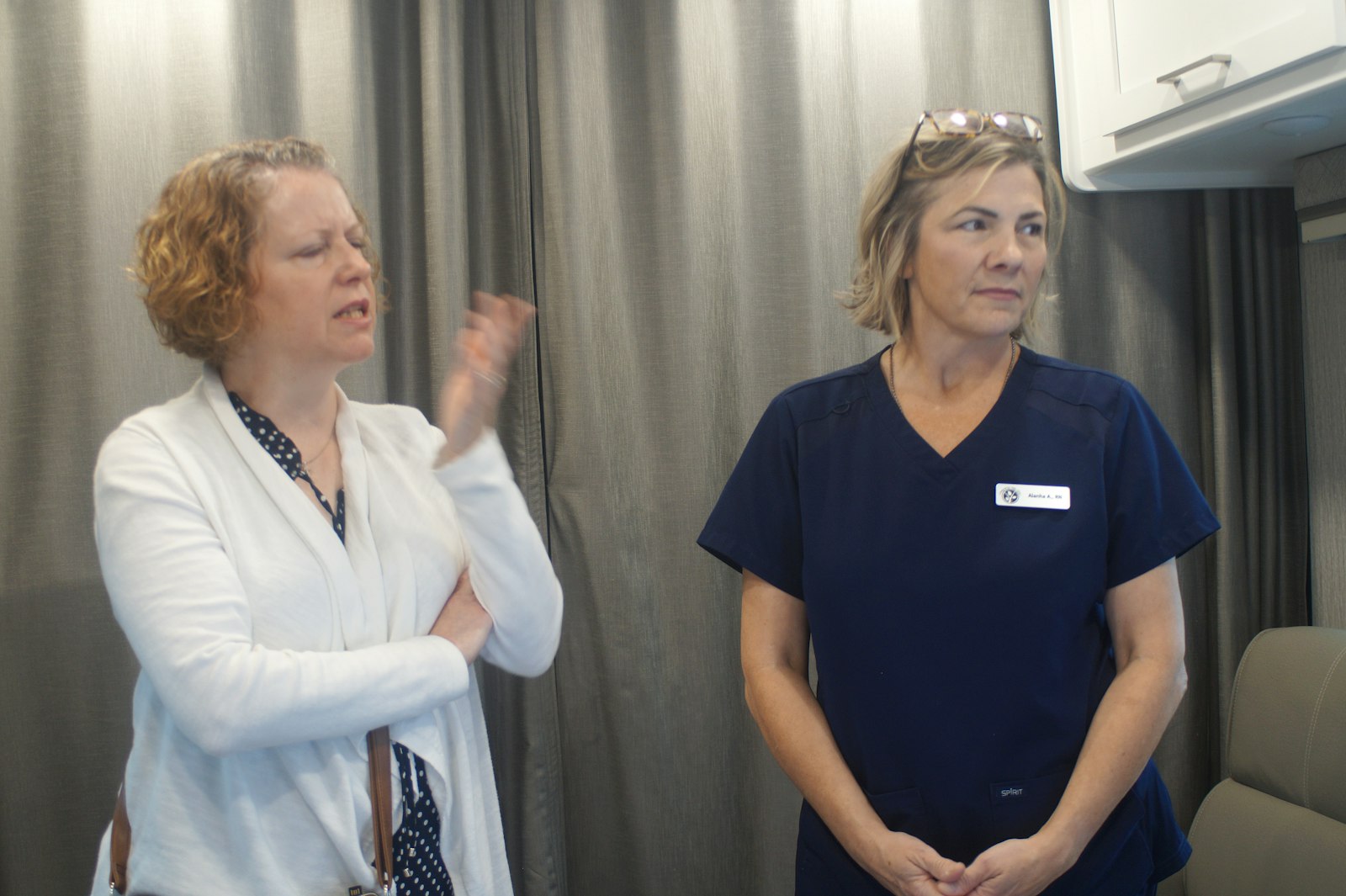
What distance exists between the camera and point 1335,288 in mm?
1994

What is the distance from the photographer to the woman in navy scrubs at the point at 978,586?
4.17ft

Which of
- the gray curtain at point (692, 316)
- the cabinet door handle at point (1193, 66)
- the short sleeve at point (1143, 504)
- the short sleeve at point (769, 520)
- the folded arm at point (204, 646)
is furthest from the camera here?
the gray curtain at point (692, 316)

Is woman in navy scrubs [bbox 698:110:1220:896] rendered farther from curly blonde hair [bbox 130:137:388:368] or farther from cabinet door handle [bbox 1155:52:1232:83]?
curly blonde hair [bbox 130:137:388:368]

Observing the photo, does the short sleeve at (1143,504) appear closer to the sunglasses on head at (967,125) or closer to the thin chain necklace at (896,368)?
the thin chain necklace at (896,368)

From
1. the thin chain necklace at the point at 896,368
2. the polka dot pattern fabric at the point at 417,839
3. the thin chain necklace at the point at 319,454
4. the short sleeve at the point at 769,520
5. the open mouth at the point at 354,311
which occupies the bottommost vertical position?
the polka dot pattern fabric at the point at 417,839

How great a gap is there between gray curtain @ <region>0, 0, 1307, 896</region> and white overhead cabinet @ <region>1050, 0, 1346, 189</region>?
0.14m

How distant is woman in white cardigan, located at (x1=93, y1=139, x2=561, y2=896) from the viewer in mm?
1090

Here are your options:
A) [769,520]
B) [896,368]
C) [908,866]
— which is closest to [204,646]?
[769,520]

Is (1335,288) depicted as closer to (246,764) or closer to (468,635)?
(468,635)

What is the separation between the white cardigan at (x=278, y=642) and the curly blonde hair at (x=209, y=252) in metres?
0.08


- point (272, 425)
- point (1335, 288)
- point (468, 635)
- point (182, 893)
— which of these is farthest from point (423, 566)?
point (1335, 288)

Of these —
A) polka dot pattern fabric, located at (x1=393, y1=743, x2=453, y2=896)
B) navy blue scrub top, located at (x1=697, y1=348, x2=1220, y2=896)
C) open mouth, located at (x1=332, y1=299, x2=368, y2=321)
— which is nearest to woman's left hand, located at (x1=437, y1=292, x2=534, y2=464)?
open mouth, located at (x1=332, y1=299, x2=368, y2=321)

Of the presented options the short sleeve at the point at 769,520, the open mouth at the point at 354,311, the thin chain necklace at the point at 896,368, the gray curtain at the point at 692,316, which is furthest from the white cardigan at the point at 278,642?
the gray curtain at the point at 692,316

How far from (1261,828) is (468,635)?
1389 millimetres
